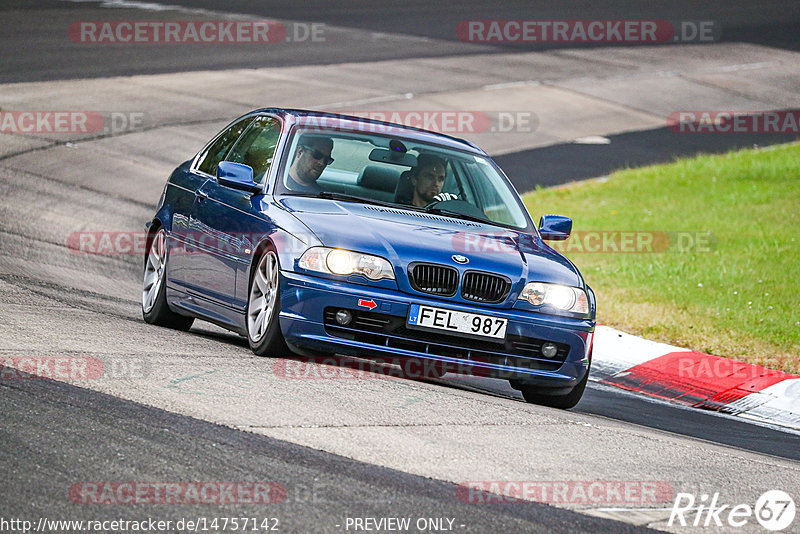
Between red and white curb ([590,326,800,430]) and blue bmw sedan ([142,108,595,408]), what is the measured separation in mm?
1738

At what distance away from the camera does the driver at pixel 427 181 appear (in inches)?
339

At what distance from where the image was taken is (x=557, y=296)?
7758 mm

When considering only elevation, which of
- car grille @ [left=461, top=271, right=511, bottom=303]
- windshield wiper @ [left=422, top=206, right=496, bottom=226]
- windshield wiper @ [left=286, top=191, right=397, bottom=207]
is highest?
windshield wiper @ [left=286, top=191, right=397, bottom=207]

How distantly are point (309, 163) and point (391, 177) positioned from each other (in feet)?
1.81

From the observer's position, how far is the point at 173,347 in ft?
26.1

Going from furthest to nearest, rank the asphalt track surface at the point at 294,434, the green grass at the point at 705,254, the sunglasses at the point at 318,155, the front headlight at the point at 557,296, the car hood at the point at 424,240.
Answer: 1. the green grass at the point at 705,254
2. the sunglasses at the point at 318,155
3. the front headlight at the point at 557,296
4. the car hood at the point at 424,240
5. the asphalt track surface at the point at 294,434

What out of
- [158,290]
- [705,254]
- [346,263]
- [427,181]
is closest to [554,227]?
[427,181]

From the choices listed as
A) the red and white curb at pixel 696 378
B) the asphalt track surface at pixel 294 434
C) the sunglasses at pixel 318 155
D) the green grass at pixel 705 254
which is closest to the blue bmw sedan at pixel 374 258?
the sunglasses at pixel 318 155

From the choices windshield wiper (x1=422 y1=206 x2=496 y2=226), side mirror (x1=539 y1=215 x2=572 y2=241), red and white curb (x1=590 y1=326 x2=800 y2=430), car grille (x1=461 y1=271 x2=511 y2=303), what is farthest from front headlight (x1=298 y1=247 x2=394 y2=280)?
red and white curb (x1=590 y1=326 x2=800 y2=430)

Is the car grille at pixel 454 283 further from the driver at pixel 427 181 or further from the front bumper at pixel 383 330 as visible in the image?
the driver at pixel 427 181

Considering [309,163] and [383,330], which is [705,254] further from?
[383,330]

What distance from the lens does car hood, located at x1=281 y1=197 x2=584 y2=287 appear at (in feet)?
24.6

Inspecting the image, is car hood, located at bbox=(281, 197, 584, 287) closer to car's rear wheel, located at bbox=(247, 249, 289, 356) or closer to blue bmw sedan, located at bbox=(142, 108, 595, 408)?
blue bmw sedan, located at bbox=(142, 108, 595, 408)

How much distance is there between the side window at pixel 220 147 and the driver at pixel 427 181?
1.48 m
